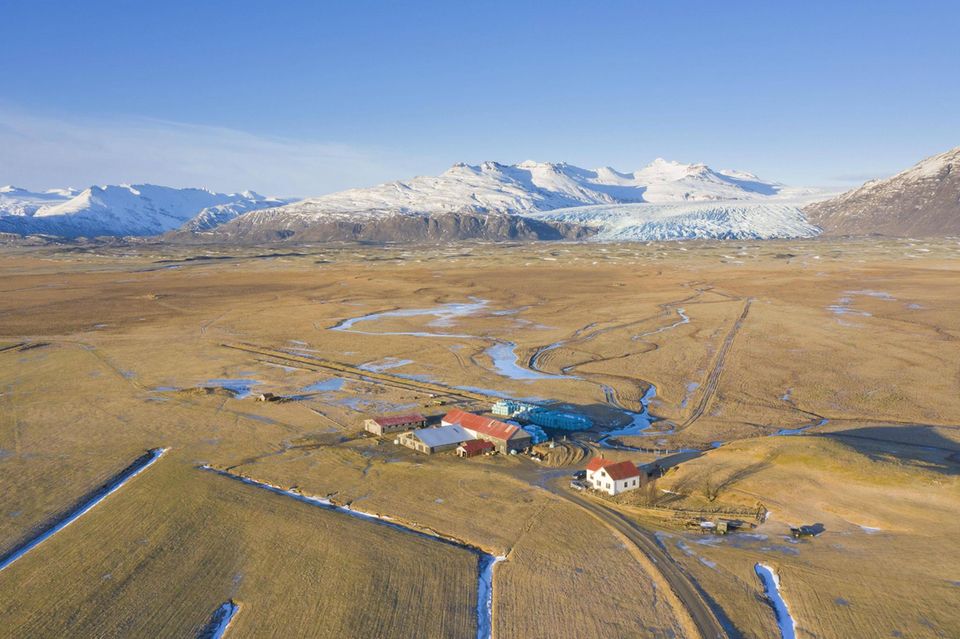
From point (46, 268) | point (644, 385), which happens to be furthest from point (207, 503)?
point (46, 268)

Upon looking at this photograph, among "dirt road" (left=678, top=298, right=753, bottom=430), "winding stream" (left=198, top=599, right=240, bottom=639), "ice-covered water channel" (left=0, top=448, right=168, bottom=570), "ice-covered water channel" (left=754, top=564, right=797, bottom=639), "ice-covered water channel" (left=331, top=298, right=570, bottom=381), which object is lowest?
"ice-covered water channel" (left=331, top=298, right=570, bottom=381)

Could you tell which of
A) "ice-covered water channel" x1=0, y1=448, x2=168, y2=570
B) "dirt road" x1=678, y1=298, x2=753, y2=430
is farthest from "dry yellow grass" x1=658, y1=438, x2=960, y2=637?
"ice-covered water channel" x1=0, y1=448, x2=168, y2=570

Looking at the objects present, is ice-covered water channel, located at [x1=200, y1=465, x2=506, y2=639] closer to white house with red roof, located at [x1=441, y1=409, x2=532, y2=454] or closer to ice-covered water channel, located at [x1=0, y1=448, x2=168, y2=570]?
ice-covered water channel, located at [x1=0, y1=448, x2=168, y2=570]

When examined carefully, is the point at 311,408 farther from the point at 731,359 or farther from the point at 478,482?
the point at 731,359

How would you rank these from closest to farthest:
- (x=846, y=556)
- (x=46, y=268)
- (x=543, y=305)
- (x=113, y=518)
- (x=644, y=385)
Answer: (x=846, y=556) < (x=113, y=518) < (x=644, y=385) < (x=543, y=305) < (x=46, y=268)

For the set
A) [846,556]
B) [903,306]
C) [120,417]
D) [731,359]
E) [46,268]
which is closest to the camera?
[846,556]
